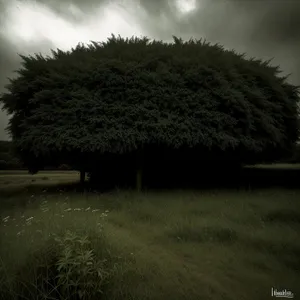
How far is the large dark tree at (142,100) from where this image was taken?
12.8 m

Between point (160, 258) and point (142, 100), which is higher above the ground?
point (142, 100)

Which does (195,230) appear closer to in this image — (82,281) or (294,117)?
(82,281)

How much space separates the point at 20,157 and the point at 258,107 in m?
14.9

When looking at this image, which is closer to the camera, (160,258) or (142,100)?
(160,258)

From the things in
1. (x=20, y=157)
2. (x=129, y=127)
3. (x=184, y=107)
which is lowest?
(x=20, y=157)

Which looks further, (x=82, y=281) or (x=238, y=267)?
(x=238, y=267)

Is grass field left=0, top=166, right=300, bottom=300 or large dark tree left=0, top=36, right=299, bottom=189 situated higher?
large dark tree left=0, top=36, right=299, bottom=189

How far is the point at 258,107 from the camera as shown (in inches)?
582

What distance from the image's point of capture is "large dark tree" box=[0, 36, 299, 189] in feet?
42.0

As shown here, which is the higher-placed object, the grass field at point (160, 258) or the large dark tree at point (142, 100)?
the large dark tree at point (142, 100)

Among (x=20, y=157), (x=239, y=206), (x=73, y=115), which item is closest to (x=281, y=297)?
(x=239, y=206)

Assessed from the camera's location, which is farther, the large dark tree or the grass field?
the large dark tree

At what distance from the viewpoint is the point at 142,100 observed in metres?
13.2

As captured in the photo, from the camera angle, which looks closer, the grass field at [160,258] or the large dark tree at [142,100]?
the grass field at [160,258]
